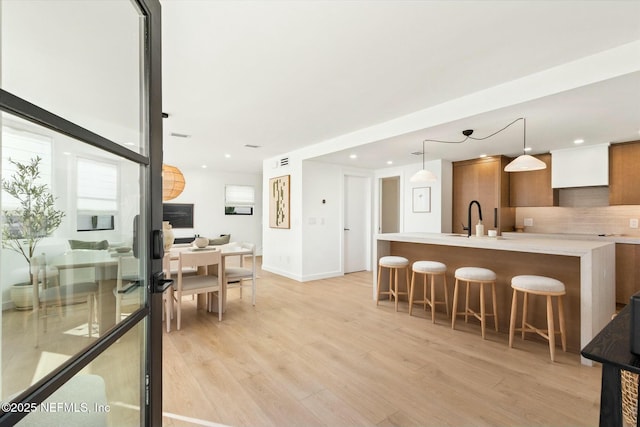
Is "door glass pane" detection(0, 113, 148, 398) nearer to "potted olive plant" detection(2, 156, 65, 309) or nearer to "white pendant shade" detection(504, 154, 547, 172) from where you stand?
"potted olive plant" detection(2, 156, 65, 309)

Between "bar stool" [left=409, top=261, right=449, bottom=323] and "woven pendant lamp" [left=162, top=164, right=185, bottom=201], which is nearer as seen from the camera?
"bar stool" [left=409, top=261, right=449, bottom=323]

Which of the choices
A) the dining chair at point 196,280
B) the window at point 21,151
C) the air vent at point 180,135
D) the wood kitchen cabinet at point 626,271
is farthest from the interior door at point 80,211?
the wood kitchen cabinet at point 626,271

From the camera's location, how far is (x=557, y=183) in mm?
4738

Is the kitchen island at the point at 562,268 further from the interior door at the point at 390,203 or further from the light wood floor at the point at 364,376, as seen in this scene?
the interior door at the point at 390,203

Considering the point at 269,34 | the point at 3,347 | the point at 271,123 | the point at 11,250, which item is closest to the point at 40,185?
the point at 11,250

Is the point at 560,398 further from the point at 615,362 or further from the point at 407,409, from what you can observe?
the point at 615,362

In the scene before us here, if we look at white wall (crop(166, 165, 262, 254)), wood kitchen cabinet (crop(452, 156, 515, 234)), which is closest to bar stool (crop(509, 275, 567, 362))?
wood kitchen cabinet (crop(452, 156, 515, 234))

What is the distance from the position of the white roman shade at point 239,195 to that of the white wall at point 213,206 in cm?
12

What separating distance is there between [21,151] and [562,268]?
3696mm

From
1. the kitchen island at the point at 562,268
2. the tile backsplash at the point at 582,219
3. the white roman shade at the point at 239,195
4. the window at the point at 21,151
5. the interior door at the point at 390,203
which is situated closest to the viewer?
the window at the point at 21,151

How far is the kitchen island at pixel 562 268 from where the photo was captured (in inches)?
→ 96.2

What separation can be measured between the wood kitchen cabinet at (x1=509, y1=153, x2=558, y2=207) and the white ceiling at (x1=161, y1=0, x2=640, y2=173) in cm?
95

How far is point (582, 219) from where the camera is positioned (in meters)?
4.82

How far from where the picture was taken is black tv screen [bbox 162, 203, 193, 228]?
25.0ft
